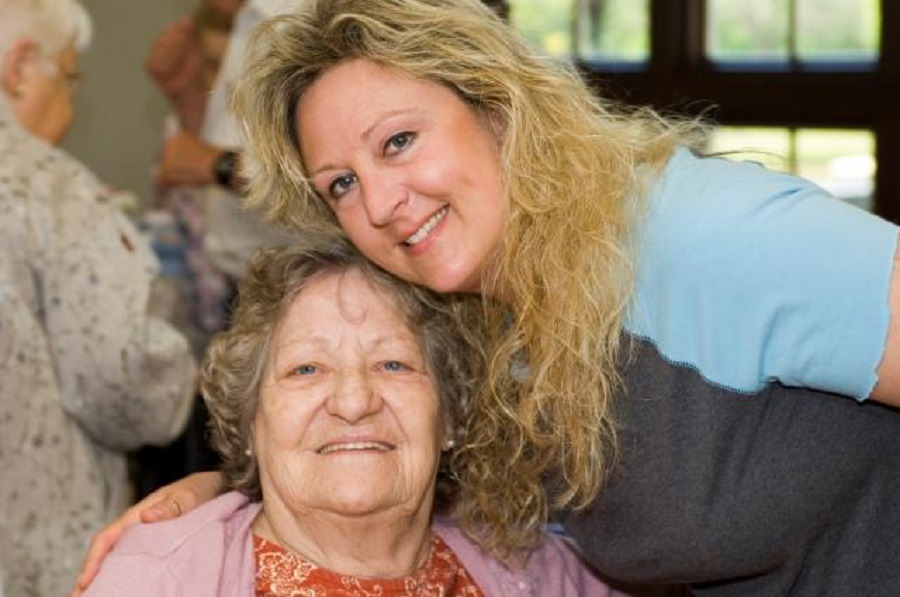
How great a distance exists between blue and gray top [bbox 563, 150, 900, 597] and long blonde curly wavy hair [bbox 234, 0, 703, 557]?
0.04 meters

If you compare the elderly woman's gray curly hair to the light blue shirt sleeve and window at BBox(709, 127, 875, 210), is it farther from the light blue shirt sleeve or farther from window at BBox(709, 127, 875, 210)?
window at BBox(709, 127, 875, 210)

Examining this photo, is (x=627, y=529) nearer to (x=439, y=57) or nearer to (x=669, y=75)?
(x=439, y=57)

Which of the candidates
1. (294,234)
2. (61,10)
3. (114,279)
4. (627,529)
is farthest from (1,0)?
(627,529)

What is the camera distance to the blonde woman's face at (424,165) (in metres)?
1.71

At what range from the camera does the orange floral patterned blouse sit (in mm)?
1936

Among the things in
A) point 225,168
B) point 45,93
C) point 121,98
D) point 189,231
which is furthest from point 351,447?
point 121,98

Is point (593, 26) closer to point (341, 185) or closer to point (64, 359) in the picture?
point (64, 359)

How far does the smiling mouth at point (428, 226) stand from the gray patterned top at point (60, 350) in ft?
3.14

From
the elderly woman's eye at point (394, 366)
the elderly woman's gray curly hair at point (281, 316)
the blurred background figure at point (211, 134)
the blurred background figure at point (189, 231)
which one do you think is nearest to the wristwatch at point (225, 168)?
the blurred background figure at point (211, 134)

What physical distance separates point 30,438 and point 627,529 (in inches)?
45.5

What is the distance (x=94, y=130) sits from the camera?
5711mm

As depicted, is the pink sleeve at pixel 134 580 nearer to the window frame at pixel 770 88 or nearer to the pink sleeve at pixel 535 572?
the pink sleeve at pixel 535 572

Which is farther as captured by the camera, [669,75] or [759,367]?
[669,75]

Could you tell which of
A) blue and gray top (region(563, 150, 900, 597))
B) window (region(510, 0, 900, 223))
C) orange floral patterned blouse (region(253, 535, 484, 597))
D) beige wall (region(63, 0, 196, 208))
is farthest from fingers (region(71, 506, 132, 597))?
beige wall (region(63, 0, 196, 208))
